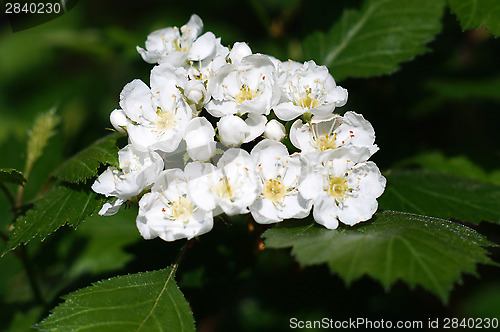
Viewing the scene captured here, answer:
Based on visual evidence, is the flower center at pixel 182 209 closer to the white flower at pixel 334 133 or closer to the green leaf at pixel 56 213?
the green leaf at pixel 56 213

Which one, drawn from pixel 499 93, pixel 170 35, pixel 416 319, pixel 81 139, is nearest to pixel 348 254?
pixel 170 35

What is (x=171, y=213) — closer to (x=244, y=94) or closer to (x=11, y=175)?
(x=244, y=94)

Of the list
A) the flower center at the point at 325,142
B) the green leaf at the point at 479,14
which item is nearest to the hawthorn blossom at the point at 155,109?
the flower center at the point at 325,142

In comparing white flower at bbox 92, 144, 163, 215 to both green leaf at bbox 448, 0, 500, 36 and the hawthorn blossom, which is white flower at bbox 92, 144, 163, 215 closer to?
the hawthorn blossom

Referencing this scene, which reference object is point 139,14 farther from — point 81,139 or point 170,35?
point 170,35

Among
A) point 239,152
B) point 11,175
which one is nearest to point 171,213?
point 239,152

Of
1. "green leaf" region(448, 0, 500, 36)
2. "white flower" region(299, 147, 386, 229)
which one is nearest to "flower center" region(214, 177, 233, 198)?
"white flower" region(299, 147, 386, 229)
